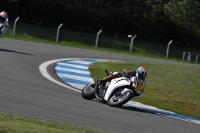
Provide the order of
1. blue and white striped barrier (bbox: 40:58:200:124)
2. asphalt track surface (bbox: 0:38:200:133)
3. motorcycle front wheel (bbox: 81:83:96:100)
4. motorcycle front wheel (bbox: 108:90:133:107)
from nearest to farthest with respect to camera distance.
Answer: asphalt track surface (bbox: 0:38:200:133) → motorcycle front wheel (bbox: 108:90:133:107) → motorcycle front wheel (bbox: 81:83:96:100) → blue and white striped barrier (bbox: 40:58:200:124)

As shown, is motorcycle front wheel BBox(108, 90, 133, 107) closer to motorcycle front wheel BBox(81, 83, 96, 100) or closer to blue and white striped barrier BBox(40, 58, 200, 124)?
motorcycle front wheel BBox(81, 83, 96, 100)

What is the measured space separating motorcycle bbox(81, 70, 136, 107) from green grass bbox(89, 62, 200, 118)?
193 cm

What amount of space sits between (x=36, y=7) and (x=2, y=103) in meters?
31.8

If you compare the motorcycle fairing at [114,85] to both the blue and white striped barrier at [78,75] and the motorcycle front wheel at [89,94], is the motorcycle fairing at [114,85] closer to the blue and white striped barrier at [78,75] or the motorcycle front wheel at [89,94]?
the motorcycle front wheel at [89,94]

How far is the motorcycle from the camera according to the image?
13.6 metres

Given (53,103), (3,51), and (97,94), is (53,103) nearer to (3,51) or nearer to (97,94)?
(97,94)

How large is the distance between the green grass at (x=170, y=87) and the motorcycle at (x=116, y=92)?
193cm

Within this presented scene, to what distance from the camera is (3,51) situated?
73.0 ft

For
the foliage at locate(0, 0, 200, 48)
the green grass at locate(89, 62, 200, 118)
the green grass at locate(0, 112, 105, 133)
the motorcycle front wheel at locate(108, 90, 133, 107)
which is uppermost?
the foliage at locate(0, 0, 200, 48)

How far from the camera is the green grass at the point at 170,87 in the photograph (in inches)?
638

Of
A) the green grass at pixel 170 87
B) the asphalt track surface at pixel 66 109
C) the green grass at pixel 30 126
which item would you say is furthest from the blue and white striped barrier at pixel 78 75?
the green grass at pixel 30 126

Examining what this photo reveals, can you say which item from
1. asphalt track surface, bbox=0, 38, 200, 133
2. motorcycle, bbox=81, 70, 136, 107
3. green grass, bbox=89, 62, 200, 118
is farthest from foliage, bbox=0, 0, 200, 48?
motorcycle, bbox=81, 70, 136, 107

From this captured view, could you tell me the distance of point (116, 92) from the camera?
546 inches

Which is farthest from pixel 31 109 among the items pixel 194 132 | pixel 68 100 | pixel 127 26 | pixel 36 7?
pixel 127 26
